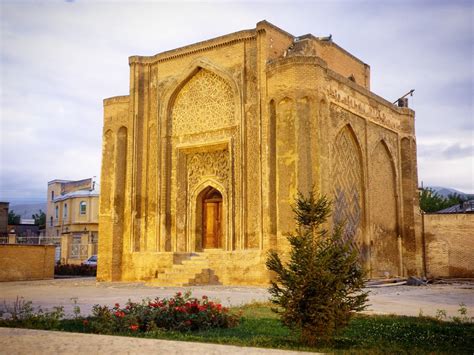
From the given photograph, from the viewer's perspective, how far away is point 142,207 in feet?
61.0

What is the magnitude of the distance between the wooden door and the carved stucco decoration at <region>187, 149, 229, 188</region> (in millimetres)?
862

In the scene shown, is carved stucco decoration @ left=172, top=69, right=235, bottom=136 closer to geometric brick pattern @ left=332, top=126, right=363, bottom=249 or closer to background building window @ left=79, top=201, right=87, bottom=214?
geometric brick pattern @ left=332, top=126, right=363, bottom=249

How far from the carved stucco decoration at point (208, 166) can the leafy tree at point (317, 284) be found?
11900 mm

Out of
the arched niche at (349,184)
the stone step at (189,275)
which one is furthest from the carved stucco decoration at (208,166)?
the arched niche at (349,184)

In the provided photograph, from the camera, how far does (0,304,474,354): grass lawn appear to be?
5.38 metres

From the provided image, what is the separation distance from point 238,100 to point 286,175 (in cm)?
330

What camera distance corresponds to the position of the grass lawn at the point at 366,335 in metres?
5.38

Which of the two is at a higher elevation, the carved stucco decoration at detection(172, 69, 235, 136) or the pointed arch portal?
the carved stucco decoration at detection(172, 69, 235, 136)

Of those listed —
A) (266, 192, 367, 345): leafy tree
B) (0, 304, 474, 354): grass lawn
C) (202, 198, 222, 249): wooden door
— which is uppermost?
(202, 198, 222, 249): wooden door

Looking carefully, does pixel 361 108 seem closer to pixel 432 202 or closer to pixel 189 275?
pixel 189 275

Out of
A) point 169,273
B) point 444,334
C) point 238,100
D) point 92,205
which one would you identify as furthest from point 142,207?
point 92,205

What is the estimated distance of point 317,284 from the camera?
552 cm

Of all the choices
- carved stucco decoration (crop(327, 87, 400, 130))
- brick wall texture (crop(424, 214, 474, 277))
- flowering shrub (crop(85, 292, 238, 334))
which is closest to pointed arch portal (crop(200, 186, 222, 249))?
carved stucco decoration (crop(327, 87, 400, 130))

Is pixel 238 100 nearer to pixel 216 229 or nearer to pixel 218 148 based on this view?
pixel 218 148
